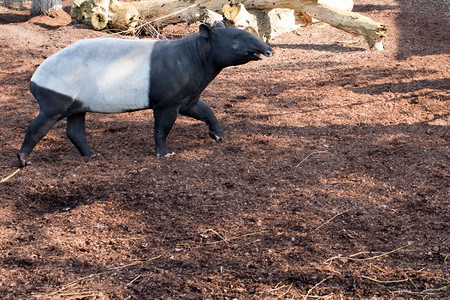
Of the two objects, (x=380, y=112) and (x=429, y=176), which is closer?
(x=429, y=176)

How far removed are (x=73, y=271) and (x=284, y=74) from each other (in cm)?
526

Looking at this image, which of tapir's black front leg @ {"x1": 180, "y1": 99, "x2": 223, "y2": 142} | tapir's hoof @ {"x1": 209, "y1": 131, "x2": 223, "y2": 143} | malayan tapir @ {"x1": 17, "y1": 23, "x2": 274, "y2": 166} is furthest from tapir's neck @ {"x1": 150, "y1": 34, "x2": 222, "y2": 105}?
tapir's hoof @ {"x1": 209, "y1": 131, "x2": 223, "y2": 143}

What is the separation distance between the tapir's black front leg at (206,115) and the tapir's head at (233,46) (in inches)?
25.0

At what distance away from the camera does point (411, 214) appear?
3.88 m

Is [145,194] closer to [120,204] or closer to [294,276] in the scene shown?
[120,204]

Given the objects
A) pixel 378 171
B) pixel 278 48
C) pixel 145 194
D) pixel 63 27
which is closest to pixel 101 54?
pixel 145 194

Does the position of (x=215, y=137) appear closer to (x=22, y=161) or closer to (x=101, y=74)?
(x=101, y=74)

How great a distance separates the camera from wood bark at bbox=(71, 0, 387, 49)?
29.4 ft

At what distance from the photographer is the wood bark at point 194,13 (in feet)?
29.4

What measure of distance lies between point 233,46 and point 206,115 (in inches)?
36.5

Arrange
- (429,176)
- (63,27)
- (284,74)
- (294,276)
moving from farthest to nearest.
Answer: (63,27) < (284,74) < (429,176) < (294,276)

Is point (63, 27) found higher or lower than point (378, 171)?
lower

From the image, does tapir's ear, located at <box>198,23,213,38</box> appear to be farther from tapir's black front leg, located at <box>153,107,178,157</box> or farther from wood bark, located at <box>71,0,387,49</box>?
wood bark, located at <box>71,0,387,49</box>

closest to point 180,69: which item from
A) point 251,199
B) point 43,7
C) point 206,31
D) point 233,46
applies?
point 206,31
